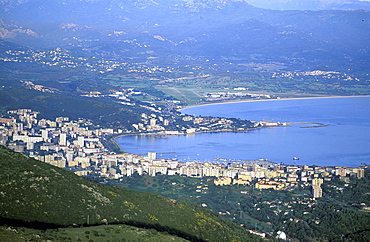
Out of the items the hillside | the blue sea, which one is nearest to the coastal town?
the blue sea

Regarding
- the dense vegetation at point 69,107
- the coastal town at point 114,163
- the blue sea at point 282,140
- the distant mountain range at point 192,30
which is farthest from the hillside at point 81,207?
the distant mountain range at point 192,30

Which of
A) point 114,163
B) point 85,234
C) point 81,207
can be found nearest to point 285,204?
point 114,163

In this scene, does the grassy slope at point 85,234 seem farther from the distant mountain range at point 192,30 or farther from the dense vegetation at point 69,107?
the distant mountain range at point 192,30

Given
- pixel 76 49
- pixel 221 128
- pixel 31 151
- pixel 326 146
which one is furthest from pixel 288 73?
pixel 31 151

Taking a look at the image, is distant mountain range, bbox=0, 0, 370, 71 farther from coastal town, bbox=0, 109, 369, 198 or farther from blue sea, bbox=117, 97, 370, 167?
coastal town, bbox=0, 109, 369, 198

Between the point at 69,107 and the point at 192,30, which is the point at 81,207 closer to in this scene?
the point at 69,107
